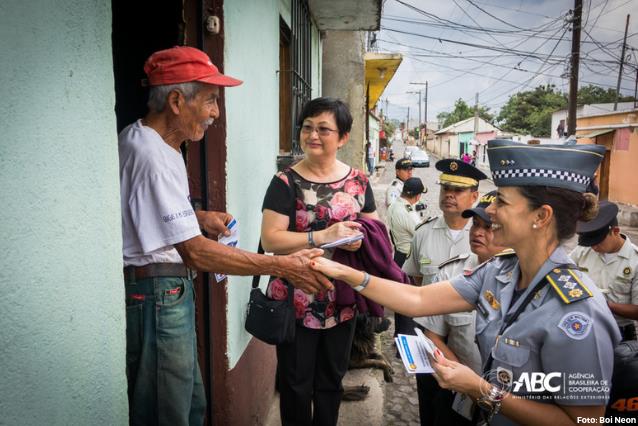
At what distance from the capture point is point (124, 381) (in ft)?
5.15

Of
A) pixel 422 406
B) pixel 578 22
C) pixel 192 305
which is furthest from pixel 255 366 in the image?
pixel 578 22

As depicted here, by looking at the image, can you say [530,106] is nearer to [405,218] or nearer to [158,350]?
[405,218]

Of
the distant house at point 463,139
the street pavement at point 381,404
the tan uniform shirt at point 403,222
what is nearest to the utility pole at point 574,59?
the tan uniform shirt at point 403,222

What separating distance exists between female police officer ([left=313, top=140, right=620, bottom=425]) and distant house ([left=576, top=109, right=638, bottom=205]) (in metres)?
17.5

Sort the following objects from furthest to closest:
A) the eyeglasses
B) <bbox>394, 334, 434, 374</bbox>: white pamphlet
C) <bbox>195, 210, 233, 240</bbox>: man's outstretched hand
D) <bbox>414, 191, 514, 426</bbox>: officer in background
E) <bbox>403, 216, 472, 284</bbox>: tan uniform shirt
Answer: <bbox>403, 216, 472, 284</bbox>: tan uniform shirt
the eyeglasses
<bbox>414, 191, 514, 426</bbox>: officer in background
<bbox>195, 210, 233, 240</bbox>: man's outstretched hand
<bbox>394, 334, 434, 374</bbox>: white pamphlet

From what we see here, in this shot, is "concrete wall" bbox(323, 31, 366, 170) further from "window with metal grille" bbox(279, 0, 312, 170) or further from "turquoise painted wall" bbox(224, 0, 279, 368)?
"turquoise painted wall" bbox(224, 0, 279, 368)

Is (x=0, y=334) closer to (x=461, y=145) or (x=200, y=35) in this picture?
(x=200, y=35)

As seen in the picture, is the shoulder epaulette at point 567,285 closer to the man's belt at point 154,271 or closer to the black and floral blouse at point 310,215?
the black and floral blouse at point 310,215

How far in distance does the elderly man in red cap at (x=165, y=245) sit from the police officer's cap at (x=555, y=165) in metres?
1.14

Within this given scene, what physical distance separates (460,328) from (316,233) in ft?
3.10

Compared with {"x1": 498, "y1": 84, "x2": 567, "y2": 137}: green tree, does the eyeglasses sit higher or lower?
lower

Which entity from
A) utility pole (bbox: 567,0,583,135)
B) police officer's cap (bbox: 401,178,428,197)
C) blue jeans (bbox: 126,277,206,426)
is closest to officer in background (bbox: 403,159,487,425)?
blue jeans (bbox: 126,277,206,426)

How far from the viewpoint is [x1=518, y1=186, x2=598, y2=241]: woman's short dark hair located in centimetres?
167

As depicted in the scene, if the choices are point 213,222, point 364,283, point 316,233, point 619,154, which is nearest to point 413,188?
point 316,233
